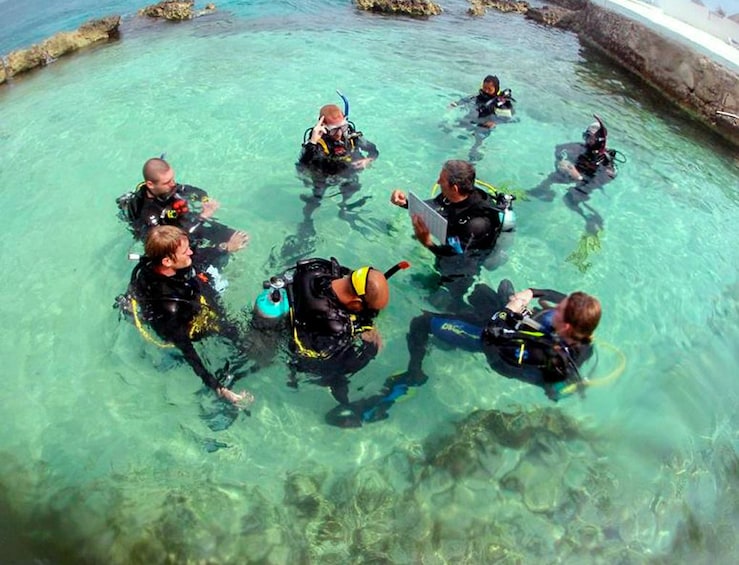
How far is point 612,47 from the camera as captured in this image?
12031mm

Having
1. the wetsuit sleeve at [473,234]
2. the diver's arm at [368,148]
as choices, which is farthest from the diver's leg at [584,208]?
the diver's arm at [368,148]

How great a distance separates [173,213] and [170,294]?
1.41 meters

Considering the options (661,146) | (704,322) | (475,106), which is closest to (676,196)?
(661,146)

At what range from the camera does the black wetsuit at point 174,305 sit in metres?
3.68

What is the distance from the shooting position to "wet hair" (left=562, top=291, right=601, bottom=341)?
3279 mm

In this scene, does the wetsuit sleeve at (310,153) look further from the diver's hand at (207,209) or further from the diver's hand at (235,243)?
the diver's hand at (235,243)

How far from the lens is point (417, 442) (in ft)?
14.0

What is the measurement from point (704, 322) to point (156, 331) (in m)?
5.46

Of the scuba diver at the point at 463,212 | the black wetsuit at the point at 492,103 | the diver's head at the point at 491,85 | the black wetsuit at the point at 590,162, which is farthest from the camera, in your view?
the black wetsuit at the point at 492,103

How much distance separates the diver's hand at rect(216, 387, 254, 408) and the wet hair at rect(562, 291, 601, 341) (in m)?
→ 2.65

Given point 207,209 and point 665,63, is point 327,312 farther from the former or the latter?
point 665,63

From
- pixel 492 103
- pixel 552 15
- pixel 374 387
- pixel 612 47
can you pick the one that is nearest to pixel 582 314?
pixel 374 387

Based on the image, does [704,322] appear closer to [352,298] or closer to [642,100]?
[352,298]

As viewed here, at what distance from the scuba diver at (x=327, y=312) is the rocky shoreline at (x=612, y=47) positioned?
8.39m
